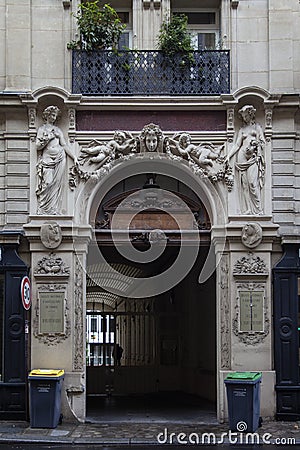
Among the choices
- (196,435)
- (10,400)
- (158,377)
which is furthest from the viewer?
(158,377)

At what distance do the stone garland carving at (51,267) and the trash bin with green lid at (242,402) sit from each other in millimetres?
3869

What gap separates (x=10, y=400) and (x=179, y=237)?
4.60 meters

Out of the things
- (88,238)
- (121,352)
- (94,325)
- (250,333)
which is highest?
(88,238)

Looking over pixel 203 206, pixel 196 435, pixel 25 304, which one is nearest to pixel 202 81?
pixel 203 206

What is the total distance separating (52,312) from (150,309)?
296 inches

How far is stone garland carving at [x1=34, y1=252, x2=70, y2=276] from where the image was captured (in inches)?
680

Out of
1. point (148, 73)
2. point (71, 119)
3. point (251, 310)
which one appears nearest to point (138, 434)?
point (251, 310)

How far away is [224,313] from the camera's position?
57.2ft

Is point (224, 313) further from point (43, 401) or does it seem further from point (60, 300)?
point (43, 401)

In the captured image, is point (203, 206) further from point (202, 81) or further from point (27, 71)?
point (27, 71)

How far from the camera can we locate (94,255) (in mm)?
19156

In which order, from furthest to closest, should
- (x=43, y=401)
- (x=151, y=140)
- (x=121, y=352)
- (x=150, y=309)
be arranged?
(x=150, y=309), (x=121, y=352), (x=151, y=140), (x=43, y=401)

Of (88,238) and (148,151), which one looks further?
(148,151)

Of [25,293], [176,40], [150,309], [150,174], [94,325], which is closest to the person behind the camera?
[25,293]
